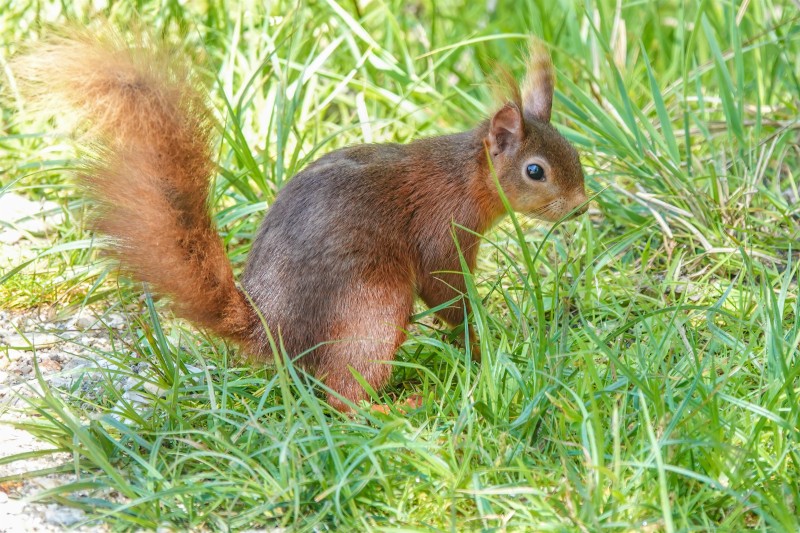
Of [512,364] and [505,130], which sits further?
[505,130]

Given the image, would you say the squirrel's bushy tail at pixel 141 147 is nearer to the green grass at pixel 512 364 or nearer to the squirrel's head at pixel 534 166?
the green grass at pixel 512 364

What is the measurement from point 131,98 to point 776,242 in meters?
2.11

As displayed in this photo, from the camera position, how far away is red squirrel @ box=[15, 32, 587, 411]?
237 centimetres

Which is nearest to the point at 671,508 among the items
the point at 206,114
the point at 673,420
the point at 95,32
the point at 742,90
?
the point at 673,420

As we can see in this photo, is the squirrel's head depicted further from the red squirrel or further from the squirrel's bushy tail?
the squirrel's bushy tail

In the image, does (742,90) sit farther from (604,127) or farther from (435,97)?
(435,97)

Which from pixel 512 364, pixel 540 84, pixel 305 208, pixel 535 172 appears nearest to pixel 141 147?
pixel 305 208

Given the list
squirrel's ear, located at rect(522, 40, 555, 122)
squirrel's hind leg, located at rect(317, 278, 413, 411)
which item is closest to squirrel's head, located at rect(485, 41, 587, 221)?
squirrel's ear, located at rect(522, 40, 555, 122)

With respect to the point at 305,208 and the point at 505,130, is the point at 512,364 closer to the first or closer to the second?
the point at 305,208

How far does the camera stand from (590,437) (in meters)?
1.94

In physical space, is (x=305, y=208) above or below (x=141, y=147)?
below

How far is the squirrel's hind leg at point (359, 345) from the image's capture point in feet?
8.23

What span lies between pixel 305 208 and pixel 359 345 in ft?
1.29

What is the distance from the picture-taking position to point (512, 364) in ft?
7.48
